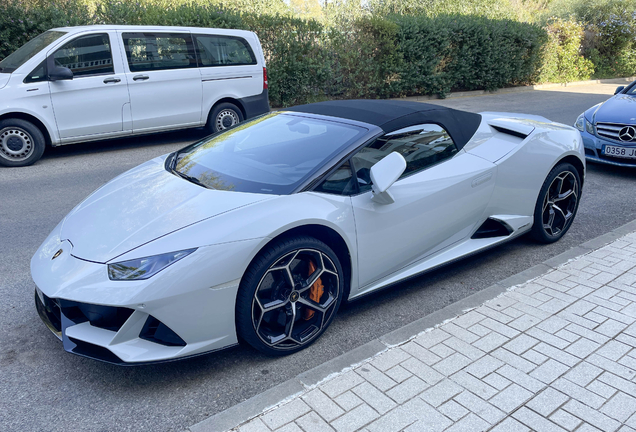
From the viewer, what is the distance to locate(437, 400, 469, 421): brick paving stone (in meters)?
2.56

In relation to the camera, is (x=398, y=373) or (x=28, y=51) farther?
(x=28, y=51)

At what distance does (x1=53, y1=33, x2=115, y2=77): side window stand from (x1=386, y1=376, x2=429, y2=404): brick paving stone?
23.4 feet

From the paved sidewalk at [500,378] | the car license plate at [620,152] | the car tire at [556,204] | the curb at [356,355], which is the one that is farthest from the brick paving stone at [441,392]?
the car license plate at [620,152]

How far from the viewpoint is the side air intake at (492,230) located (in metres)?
4.16

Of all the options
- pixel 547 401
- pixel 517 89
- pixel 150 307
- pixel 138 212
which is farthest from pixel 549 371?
pixel 517 89

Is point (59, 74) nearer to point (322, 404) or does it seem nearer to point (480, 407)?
point (322, 404)

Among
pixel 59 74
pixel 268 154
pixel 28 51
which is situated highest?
pixel 28 51

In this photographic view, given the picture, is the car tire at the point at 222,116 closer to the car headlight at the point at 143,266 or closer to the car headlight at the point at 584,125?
the car headlight at the point at 584,125

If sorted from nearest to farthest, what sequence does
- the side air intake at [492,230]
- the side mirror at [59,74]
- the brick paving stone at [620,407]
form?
the brick paving stone at [620,407] → the side air intake at [492,230] → the side mirror at [59,74]

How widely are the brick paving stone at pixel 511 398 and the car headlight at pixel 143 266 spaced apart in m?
1.73

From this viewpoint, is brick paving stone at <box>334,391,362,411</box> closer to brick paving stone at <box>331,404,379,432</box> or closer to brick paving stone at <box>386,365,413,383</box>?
brick paving stone at <box>331,404,379,432</box>

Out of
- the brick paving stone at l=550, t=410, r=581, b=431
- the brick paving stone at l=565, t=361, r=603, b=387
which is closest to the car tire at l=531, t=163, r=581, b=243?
the brick paving stone at l=565, t=361, r=603, b=387

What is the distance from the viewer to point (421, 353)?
3.08 m

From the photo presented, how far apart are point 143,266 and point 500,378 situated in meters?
1.98
